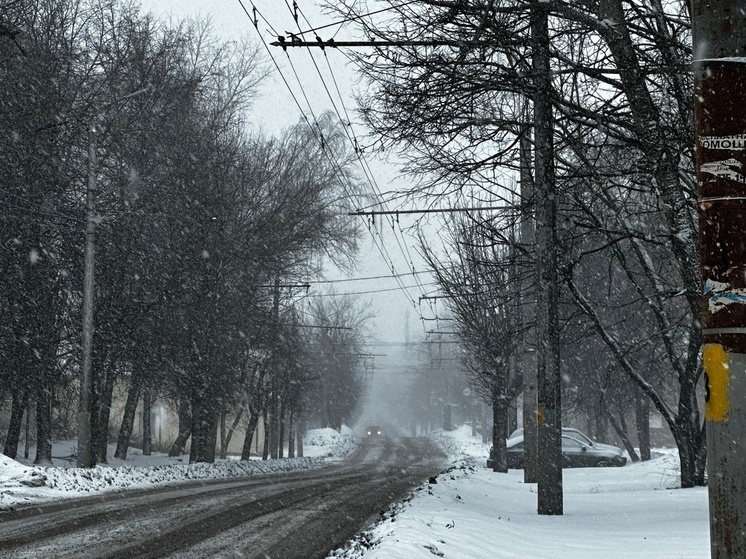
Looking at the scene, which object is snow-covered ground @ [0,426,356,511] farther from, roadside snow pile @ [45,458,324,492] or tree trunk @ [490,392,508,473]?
tree trunk @ [490,392,508,473]

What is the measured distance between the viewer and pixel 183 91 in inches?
1057

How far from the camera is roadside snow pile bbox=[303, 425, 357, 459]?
65375 millimetres

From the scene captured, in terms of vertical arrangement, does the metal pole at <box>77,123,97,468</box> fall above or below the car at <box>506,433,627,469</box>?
above

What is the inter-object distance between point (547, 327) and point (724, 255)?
337 inches

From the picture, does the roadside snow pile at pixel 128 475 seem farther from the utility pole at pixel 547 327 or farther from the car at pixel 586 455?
the car at pixel 586 455

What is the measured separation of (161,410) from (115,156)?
175 feet

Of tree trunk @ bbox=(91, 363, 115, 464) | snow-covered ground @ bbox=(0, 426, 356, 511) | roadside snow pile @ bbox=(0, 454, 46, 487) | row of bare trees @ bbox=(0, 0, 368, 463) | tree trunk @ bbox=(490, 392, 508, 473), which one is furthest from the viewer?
tree trunk @ bbox=(91, 363, 115, 464)

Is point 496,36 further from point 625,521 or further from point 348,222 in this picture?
point 348,222

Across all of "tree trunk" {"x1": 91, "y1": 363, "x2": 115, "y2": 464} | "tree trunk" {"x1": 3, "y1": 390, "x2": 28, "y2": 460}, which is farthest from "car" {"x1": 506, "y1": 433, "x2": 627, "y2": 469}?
"tree trunk" {"x1": 3, "y1": 390, "x2": 28, "y2": 460}

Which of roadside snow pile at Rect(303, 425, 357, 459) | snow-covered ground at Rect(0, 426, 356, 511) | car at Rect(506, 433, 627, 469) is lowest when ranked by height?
roadside snow pile at Rect(303, 425, 357, 459)

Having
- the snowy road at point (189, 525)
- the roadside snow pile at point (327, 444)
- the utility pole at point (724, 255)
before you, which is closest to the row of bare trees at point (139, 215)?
the snowy road at point (189, 525)

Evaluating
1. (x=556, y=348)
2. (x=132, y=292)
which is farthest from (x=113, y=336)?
(x=556, y=348)

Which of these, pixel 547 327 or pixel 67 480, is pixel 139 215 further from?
pixel 547 327

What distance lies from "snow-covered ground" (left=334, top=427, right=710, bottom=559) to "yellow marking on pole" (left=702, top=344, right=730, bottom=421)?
3.97 meters
